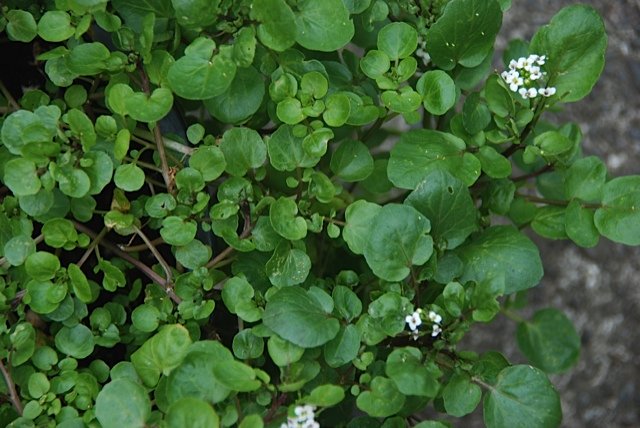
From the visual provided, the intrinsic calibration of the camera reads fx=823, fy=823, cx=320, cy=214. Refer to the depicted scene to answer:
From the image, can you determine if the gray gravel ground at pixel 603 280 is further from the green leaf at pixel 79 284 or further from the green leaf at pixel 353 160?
the green leaf at pixel 79 284

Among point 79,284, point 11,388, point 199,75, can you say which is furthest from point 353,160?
point 11,388

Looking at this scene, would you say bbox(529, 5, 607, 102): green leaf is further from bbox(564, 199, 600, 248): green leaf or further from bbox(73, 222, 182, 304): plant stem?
bbox(73, 222, 182, 304): plant stem

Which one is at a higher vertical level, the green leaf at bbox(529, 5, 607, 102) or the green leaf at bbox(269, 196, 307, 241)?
the green leaf at bbox(529, 5, 607, 102)

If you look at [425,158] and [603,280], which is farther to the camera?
[603,280]

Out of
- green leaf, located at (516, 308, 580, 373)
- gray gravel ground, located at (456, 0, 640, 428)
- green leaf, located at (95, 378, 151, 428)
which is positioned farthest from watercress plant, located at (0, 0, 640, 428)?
gray gravel ground, located at (456, 0, 640, 428)

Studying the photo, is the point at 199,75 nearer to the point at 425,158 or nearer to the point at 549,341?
the point at 425,158

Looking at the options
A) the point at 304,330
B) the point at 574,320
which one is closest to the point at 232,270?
the point at 304,330
